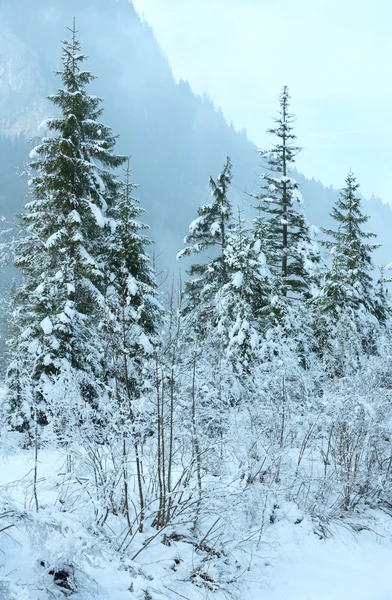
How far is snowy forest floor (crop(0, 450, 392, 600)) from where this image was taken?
12.5 ft

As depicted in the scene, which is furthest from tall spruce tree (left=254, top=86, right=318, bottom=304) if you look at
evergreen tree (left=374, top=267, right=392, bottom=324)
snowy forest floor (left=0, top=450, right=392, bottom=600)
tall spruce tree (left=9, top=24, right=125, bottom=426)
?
snowy forest floor (left=0, top=450, right=392, bottom=600)

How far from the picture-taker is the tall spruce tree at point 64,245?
1310 centimetres

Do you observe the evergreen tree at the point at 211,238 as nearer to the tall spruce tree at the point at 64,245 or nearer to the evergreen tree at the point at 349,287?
the evergreen tree at the point at 349,287

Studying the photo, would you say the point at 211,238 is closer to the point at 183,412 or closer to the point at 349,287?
the point at 349,287

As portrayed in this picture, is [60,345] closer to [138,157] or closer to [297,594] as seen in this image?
[297,594]

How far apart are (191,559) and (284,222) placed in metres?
15.9

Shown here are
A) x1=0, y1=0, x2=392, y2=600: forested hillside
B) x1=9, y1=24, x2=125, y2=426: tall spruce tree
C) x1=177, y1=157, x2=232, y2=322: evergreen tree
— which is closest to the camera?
x1=0, y1=0, x2=392, y2=600: forested hillside

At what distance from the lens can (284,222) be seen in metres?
19.3

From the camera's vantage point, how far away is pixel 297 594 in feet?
19.5

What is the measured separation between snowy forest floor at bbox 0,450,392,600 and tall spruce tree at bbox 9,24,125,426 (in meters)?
4.55

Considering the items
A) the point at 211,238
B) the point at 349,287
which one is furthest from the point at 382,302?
the point at 211,238

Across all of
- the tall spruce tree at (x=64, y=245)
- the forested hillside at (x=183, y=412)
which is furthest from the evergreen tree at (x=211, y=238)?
the tall spruce tree at (x=64, y=245)

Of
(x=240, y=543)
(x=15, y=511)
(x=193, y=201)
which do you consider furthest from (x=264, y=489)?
Answer: (x=193, y=201)

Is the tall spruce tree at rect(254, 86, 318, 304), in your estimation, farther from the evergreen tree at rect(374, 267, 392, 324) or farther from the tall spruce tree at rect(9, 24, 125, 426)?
the tall spruce tree at rect(9, 24, 125, 426)
